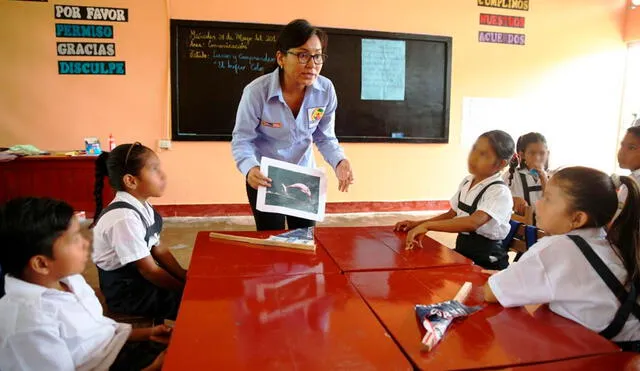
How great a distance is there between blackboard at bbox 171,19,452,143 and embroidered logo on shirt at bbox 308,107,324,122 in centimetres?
240

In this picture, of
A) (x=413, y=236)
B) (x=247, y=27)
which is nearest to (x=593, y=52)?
(x=247, y=27)

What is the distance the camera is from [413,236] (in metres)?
1.50

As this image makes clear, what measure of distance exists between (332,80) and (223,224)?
186 cm

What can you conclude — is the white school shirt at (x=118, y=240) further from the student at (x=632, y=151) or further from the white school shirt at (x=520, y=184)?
the student at (x=632, y=151)

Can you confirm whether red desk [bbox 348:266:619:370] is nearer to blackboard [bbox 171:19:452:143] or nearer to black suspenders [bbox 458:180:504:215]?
black suspenders [bbox 458:180:504:215]

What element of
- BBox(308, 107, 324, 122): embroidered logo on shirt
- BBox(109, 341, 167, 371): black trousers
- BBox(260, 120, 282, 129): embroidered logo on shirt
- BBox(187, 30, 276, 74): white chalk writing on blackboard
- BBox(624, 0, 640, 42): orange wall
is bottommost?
BBox(109, 341, 167, 371): black trousers

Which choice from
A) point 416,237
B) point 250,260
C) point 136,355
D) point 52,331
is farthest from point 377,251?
point 52,331

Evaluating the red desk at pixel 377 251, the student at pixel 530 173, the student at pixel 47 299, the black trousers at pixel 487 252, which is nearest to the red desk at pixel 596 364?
the red desk at pixel 377 251

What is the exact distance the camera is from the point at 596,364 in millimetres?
736

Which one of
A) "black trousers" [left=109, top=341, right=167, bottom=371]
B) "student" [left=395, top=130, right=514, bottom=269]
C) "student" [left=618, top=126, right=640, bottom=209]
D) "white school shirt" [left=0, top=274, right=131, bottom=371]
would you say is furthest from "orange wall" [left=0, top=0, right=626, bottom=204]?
"white school shirt" [left=0, top=274, right=131, bottom=371]

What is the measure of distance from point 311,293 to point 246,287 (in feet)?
0.54

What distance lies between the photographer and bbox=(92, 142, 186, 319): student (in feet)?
4.54

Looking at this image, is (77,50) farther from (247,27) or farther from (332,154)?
(332,154)

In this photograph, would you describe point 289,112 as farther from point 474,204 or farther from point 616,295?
point 616,295
